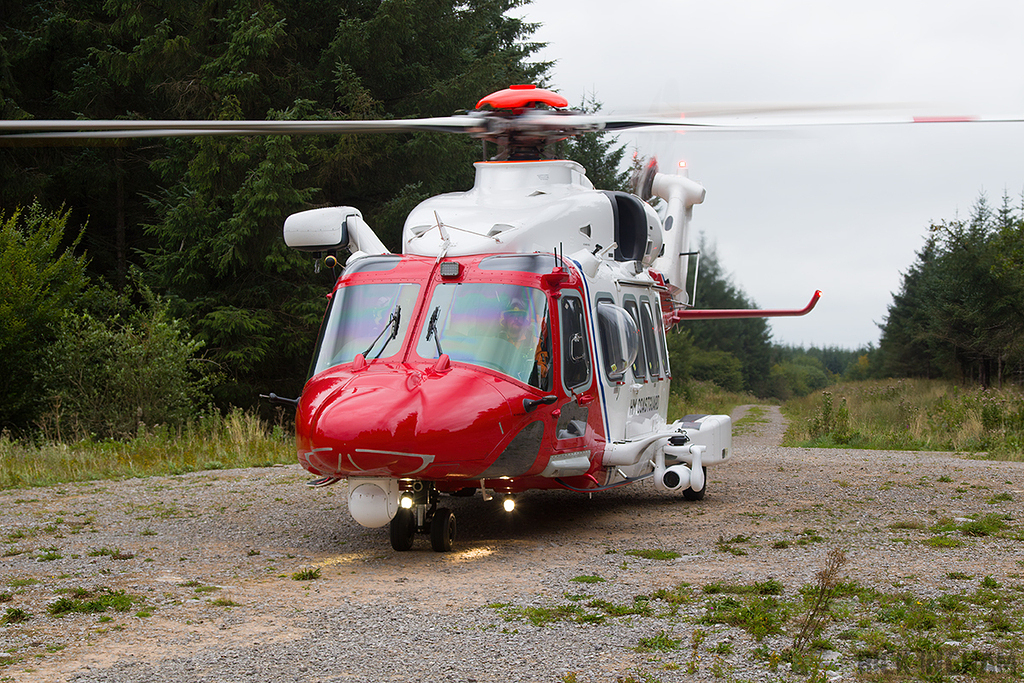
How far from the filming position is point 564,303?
8.55m

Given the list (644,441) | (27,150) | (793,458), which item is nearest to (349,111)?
(27,150)

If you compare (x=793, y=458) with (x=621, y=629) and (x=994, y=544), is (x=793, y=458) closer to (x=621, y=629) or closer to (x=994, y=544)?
(x=994, y=544)

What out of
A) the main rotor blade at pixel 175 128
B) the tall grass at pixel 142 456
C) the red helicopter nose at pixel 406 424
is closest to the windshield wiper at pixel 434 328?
the red helicopter nose at pixel 406 424

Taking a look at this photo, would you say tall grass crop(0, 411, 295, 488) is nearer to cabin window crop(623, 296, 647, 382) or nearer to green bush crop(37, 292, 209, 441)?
green bush crop(37, 292, 209, 441)

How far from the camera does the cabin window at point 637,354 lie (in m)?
10.3

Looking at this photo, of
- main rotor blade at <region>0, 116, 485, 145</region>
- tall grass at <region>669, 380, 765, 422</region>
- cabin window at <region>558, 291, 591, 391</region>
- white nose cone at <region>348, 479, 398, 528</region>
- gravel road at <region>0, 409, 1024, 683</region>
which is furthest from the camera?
tall grass at <region>669, 380, 765, 422</region>

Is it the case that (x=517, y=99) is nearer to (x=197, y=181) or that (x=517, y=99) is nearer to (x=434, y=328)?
(x=434, y=328)

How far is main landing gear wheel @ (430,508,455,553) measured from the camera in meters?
8.00

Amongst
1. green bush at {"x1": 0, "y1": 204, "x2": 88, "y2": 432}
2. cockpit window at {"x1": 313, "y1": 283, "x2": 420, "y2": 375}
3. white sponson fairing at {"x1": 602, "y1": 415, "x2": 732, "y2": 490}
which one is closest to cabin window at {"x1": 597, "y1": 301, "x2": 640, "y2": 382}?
white sponson fairing at {"x1": 602, "y1": 415, "x2": 732, "y2": 490}

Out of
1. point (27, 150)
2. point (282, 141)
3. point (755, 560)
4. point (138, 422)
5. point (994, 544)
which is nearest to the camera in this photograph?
point (755, 560)

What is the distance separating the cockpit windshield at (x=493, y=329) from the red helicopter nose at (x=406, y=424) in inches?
9.9

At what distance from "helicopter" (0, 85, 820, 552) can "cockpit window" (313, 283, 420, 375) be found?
0.5 inches

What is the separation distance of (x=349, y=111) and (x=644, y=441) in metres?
15.7

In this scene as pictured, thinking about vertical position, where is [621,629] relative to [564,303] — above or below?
below
